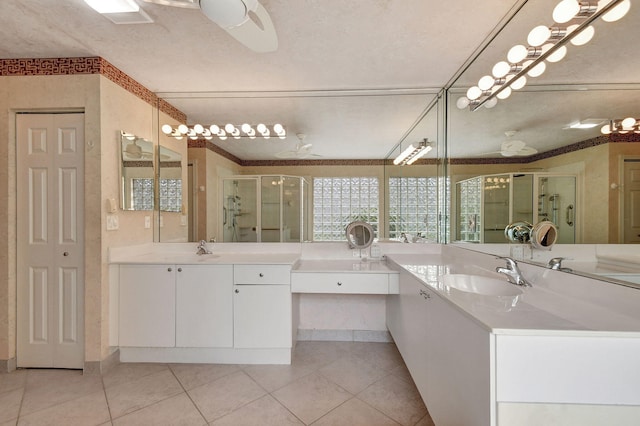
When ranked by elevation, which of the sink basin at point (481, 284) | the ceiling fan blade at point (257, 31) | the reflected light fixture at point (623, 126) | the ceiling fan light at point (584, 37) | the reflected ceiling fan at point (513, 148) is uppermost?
the ceiling fan blade at point (257, 31)

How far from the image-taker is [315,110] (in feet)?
8.36

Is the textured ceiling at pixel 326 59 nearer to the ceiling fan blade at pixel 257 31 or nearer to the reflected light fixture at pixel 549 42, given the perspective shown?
the reflected light fixture at pixel 549 42

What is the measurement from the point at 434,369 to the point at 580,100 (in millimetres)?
1395

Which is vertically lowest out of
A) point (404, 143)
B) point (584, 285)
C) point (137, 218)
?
point (584, 285)

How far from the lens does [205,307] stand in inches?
81.4

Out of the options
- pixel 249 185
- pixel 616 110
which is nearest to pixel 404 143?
pixel 249 185

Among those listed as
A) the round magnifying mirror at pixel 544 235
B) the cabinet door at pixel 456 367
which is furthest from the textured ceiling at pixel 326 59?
the cabinet door at pixel 456 367

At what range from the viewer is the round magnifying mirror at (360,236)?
2.49 metres

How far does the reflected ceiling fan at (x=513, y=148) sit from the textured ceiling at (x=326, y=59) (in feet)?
0.25

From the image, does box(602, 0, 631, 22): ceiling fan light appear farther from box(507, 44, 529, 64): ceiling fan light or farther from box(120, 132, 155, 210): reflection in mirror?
box(120, 132, 155, 210): reflection in mirror

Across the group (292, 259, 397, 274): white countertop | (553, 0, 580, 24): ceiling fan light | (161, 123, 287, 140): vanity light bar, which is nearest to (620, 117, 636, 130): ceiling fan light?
(553, 0, 580, 24): ceiling fan light

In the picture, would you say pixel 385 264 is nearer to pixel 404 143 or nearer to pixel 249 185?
pixel 404 143

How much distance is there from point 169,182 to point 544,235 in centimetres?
291

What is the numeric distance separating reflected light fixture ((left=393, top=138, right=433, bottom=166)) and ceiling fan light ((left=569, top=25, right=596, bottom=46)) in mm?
1381
